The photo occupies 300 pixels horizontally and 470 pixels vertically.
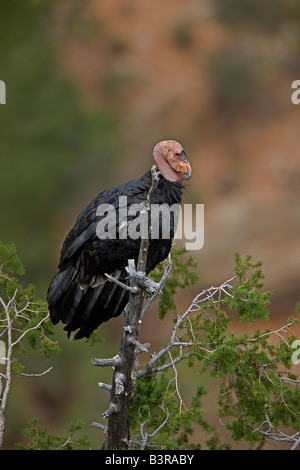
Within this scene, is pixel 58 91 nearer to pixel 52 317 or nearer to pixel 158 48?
pixel 158 48

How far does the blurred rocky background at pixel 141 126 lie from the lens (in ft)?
51.0

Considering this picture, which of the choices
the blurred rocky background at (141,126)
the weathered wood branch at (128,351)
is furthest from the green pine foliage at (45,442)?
the blurred rocky background at (141,126)

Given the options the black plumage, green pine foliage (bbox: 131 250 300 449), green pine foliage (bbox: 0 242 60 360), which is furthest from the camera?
green pine foliage (bbox: 0 242 60 360)

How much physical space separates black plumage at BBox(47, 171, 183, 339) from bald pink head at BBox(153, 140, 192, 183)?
70 millimetres

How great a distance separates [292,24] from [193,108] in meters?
4.65

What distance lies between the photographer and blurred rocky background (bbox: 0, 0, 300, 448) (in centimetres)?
1553

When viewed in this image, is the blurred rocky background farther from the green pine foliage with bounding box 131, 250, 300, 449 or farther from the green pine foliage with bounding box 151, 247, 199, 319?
the green pine foliage with bounding box 131, 250, 300, 449

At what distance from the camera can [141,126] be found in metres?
21.4

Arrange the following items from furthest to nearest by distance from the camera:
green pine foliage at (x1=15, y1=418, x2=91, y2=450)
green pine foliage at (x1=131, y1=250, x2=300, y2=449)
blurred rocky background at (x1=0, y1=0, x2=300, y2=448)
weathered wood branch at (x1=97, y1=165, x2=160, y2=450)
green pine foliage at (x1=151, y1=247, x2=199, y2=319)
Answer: blurred rocky background at (x1=0, y1=0, x2=300, y2=448)
green pine foliage at (x1=15, y1=418, x2=91, y2=450)
green pine foliage at (x1=151, y1=247, x2=199, y2=319)
green pine foliage at (x1=131, y1=250, x2=300, y2=449)
weathered wood branch at (x1=97, y1=165, x2=160, y2=450)

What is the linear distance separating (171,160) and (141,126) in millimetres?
15749

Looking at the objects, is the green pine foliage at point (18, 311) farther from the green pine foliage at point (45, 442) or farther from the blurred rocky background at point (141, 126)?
the blurred rocky background at point (141, 126)

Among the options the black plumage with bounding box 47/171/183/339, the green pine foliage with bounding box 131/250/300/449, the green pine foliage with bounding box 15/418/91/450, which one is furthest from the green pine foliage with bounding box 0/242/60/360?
the green pine foliage with bounding box 131/250/300/449

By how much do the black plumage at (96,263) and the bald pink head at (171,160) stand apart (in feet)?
0.23

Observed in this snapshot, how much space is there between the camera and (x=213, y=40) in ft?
75.3
